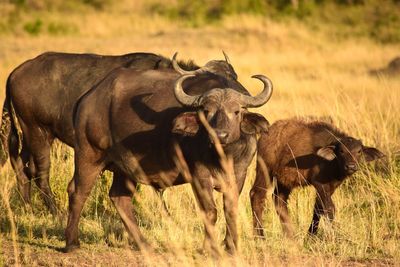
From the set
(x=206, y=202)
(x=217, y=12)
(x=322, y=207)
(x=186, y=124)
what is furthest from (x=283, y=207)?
(x=217, y=12)

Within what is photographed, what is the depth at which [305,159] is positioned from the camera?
1014 centimetres

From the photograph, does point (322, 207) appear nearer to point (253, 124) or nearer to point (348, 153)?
point (348, 153)

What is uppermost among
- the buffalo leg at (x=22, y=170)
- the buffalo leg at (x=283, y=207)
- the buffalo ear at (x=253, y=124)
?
the buffalo ear at (x=253, y=124)

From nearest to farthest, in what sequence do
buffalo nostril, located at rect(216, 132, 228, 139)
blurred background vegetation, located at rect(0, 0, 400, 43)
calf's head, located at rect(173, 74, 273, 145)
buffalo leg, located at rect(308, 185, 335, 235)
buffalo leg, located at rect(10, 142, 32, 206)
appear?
1. buffalo nostril, located at rect(216, 132, 228, 139)
2. calf's head, located at rect(173, 74, 273, 145)
3. buffalo leg, located at rect(308, 185, 335, 235)
4. buffalo leg, located at rect(10, 142, 32, 206)
5. blurred background vegetation, located at rect(0, 0, 400, 43)

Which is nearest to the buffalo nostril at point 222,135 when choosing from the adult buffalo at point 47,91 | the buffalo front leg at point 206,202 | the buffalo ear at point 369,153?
the buffalo front leg at point 206,202

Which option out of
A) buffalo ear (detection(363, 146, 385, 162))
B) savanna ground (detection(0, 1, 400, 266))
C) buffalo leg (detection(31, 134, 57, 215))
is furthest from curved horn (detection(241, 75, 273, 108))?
buffalo leg (detection(31, 134, 57, 215))

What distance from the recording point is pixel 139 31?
31891mm

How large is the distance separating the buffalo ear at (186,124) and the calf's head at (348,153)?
2411 mm

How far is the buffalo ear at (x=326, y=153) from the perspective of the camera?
32.1ft

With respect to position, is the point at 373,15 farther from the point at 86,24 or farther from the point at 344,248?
the point at 344,248

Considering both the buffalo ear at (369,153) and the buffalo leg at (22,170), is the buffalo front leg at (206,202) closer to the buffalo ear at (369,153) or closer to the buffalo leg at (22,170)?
the buffalo ear at (369,153)

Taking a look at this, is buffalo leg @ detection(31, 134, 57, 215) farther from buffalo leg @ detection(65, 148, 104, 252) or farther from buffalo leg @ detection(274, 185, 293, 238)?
buffalo leg @ detection(274, 185, 293, 238)

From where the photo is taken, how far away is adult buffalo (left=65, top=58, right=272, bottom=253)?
7734 millimetres

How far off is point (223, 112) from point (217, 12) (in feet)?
97.1
